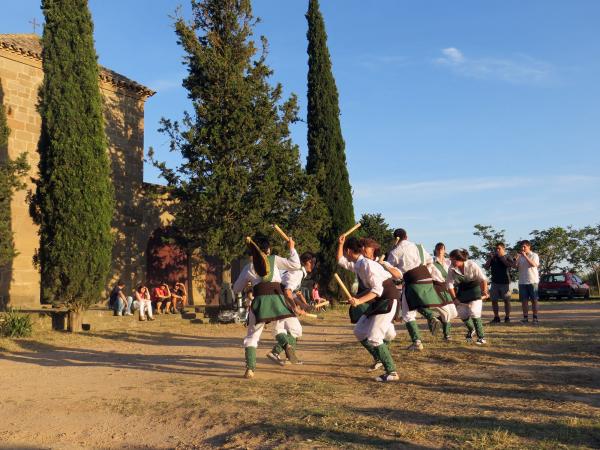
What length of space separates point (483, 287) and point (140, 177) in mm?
15910

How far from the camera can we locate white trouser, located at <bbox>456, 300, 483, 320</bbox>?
30.7 feet

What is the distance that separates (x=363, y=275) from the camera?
21.7ft

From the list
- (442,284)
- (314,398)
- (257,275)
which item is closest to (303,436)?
(314,398)

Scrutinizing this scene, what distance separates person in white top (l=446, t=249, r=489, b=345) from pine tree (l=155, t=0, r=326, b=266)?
8.93 meters

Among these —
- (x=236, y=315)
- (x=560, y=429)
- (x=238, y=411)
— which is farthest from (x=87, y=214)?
(x=560, y=429)

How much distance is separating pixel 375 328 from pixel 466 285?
3.64 metres

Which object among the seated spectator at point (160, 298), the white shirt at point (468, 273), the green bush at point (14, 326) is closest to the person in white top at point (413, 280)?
the white shirt at point (468, 273)

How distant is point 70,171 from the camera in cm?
1388

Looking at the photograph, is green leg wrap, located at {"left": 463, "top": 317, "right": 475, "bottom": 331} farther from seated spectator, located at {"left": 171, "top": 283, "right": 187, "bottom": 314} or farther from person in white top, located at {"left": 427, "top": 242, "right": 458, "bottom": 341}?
seated spectator, located at {"left": 171, "top": 283, "right": 187, "bottom": 314}

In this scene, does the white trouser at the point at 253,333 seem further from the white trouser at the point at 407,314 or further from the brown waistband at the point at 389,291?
the white trouser at the point at 407,314

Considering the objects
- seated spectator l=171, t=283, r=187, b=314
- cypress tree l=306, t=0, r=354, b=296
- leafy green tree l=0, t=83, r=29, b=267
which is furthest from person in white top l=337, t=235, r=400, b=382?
cypress tree l=306, t=0, r=354, b=296

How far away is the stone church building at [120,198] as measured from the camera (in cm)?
1772

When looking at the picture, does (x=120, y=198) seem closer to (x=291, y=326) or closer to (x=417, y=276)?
(x=291, y=326)

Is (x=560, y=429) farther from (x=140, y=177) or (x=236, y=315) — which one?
(x=140, y=177)
